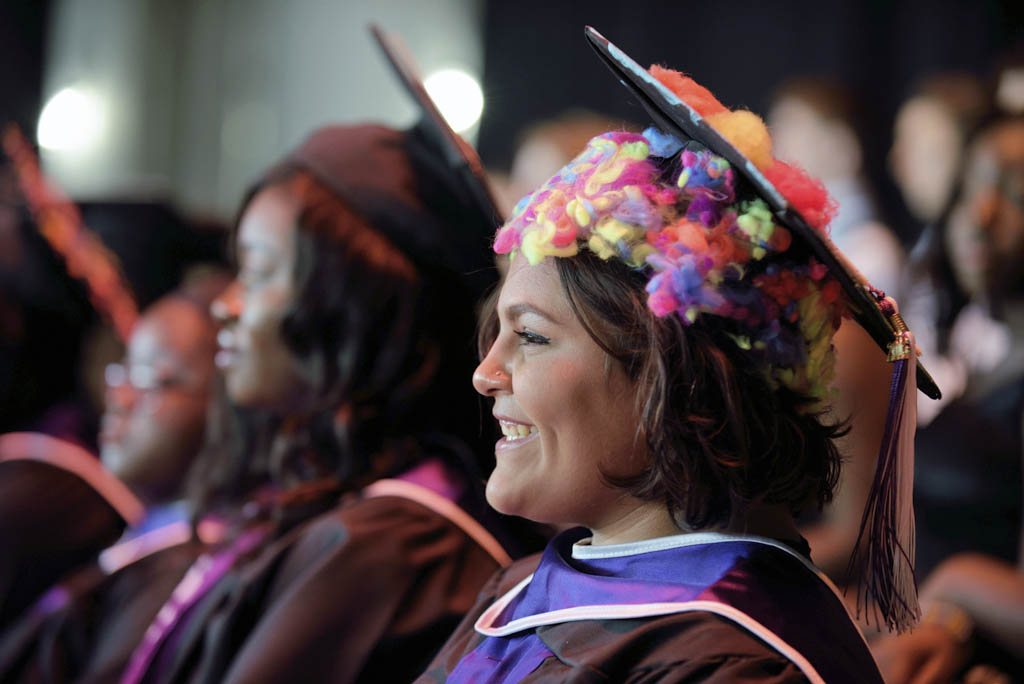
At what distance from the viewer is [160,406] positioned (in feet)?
8.86

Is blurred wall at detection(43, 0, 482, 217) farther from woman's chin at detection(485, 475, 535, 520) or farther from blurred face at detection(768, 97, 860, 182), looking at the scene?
woman's chin at detection(485, 475, 535, 520)

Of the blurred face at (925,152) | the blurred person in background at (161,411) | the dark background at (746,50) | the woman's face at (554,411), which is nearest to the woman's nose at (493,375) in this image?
the woman's face at (554,411)

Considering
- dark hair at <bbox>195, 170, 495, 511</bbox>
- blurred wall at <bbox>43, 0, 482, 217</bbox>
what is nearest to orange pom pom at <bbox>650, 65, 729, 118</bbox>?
dark hair at <bbox>195, 170, 495, 511</bbox>

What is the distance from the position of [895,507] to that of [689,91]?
505 millimetres

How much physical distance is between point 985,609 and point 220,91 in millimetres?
4959

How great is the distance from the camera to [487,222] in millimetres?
1803

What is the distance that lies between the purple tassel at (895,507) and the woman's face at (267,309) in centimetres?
124

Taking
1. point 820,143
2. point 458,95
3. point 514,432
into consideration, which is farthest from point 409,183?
point 458,95

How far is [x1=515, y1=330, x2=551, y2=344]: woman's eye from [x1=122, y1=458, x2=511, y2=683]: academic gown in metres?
0.65

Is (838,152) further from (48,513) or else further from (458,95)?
(48,513)

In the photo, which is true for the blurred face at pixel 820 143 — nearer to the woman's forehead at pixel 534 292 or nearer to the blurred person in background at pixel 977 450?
the blurred person in background at pixel 977 450

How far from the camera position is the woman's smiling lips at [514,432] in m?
1.25

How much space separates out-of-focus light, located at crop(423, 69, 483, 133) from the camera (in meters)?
4.92

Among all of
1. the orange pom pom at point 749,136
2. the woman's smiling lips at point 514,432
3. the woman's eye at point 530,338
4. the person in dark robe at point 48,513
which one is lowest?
the person in dark robe at point 48,513
